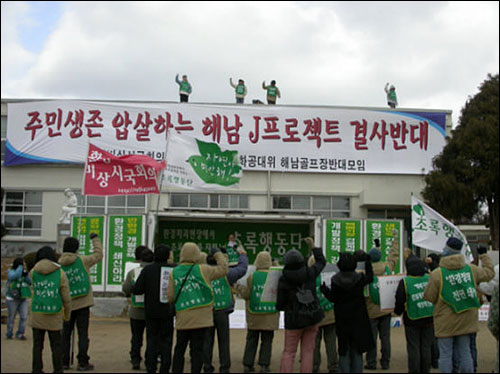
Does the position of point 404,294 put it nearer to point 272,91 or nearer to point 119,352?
point 119,352

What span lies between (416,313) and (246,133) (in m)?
14.5

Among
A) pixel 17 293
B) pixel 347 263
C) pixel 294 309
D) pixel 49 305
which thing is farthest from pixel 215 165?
pixel 347 263

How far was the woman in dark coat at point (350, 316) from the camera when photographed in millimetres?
6484

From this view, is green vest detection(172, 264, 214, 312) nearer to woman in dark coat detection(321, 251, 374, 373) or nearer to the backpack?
the backpack

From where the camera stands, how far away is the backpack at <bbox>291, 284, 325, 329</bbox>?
6.55 metres

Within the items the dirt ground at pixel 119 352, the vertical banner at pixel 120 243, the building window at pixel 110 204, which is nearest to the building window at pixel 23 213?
the building window at pixel 110 204

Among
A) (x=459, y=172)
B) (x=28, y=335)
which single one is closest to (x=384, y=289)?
(x=28, y=335)

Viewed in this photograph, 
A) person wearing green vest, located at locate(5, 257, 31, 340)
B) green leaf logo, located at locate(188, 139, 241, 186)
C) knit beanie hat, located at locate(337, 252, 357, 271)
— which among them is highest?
green leaf logo, located at locate(188, 139, 241, 186)

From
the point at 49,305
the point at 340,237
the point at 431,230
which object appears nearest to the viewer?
the point at 49,305

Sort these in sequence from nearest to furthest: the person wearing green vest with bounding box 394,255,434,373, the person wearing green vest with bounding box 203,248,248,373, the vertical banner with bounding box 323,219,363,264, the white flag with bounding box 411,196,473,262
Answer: the person wearing green vest with bounding box 394,255,434,373, the person wearing green vest with bounding box 203,248,248,373, the white flag with bounding box 411,196,473,262, the vertical banner with bounding box 323,219,363,264

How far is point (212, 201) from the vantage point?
21297 mm

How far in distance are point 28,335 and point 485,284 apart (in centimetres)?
874

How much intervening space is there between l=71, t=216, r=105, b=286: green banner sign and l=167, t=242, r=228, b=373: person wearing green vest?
8395 millimetres

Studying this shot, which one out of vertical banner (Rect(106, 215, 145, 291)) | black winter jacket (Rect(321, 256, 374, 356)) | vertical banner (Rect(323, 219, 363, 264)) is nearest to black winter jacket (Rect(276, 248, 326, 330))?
black winter jacket (Rect(321, 256, 374, 356))
